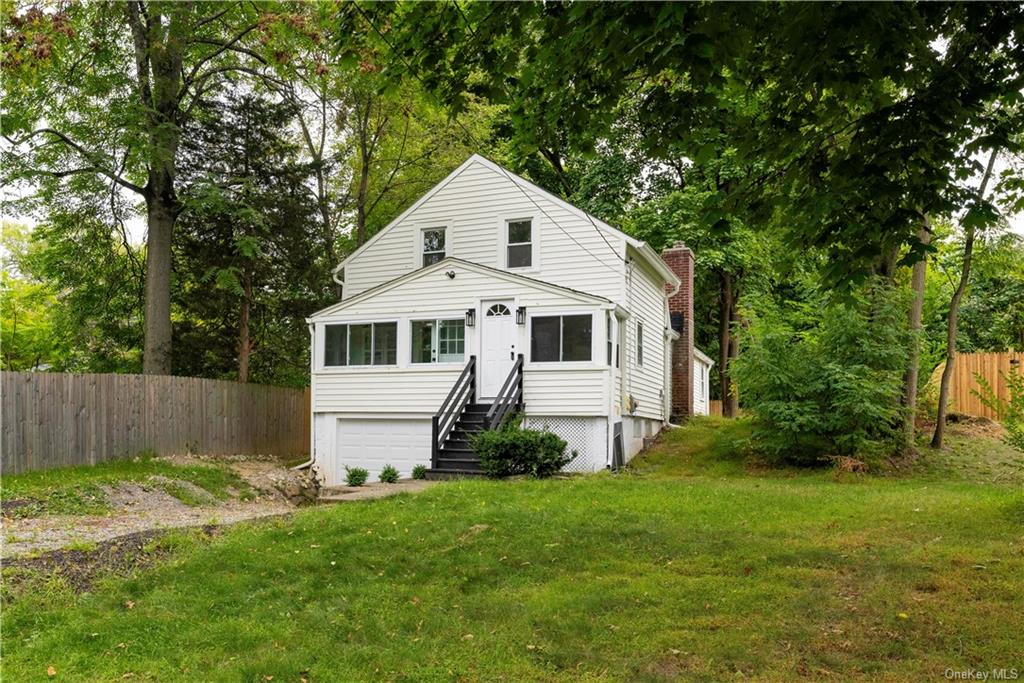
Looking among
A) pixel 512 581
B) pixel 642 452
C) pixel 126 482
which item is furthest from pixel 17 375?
pixel 642 452

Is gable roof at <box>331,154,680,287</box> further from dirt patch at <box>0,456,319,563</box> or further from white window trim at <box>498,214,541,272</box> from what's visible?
dirt patch at <box>0,456,319,563</box>

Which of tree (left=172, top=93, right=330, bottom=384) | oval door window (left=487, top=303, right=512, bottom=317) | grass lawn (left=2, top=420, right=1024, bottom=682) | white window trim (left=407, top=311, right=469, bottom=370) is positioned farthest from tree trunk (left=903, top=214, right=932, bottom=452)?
tree (left=172, top=93, right=330, bottom=384)

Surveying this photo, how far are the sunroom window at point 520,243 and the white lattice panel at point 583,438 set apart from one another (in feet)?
12.8

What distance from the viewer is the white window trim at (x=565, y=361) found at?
16016mm

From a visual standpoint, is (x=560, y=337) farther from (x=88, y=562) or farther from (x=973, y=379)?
(x=973, y=379)

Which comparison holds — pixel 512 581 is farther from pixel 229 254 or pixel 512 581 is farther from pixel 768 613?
pixel 229 254

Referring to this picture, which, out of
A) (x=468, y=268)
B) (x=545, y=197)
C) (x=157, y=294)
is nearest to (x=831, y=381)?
(x=545, y=197)

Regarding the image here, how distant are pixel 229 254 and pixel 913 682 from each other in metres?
21.5

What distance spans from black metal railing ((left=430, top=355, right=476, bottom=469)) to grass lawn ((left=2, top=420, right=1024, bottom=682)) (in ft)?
18.0

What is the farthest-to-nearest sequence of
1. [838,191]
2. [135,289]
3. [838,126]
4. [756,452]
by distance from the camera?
[135,289] < [756,452] < [838,126] < [838,191]

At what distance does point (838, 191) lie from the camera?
252 inches

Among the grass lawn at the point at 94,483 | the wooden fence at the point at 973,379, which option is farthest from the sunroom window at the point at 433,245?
the wooden fence at the point at 973,379

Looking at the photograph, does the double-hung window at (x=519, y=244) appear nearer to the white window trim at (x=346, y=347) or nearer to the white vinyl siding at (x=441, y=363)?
the white vinyl siding at (x=441, y=363)

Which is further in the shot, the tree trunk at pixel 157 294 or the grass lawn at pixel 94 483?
the tree trunk at pixel 157 294
